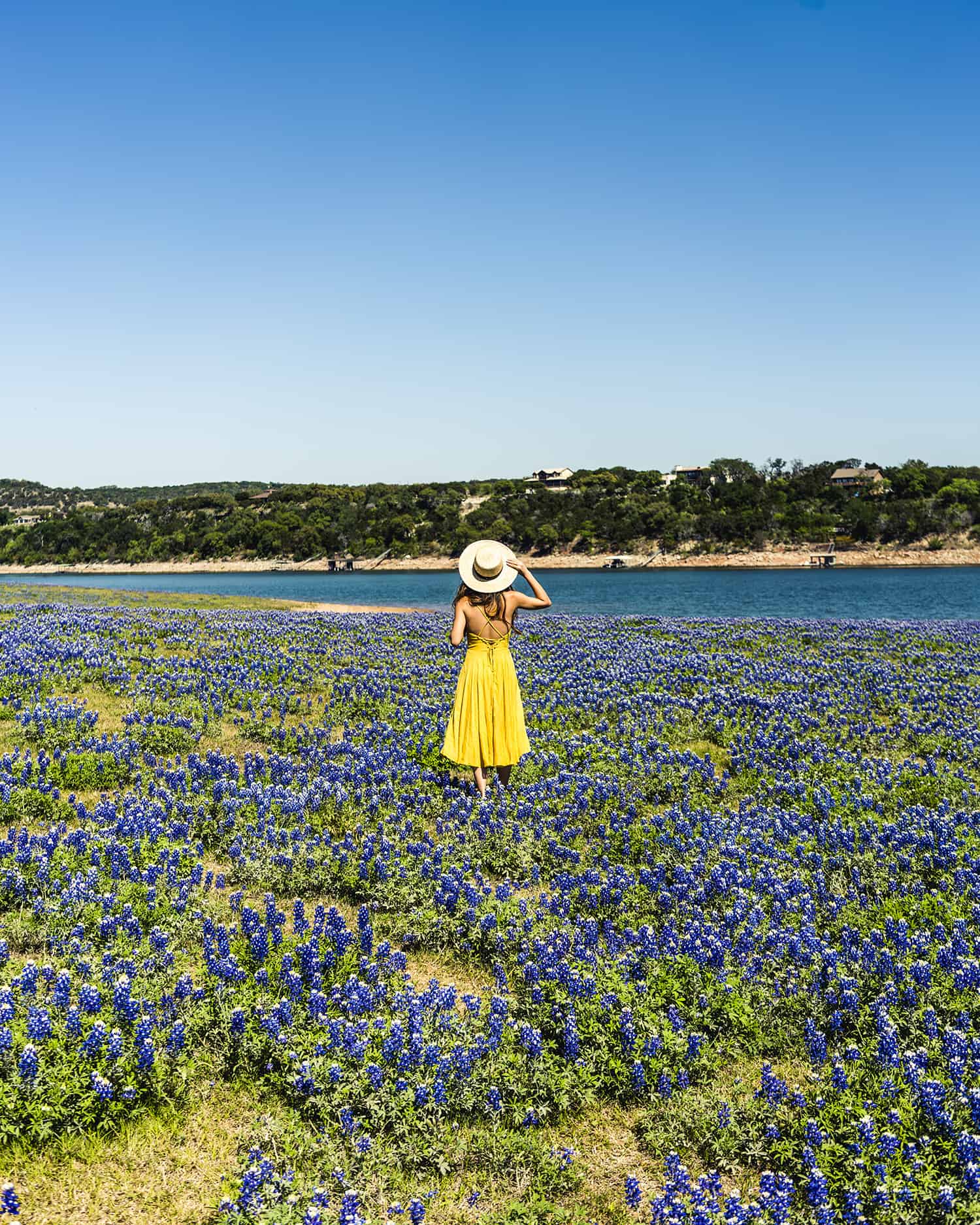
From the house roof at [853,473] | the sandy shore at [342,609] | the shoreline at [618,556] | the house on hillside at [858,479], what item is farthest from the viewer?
the house roof at [853,473]

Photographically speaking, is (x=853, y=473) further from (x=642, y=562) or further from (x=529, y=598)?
(x=529, y=598)

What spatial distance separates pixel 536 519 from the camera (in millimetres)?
137375

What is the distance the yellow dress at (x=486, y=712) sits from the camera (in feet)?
30.0

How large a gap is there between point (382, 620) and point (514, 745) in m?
19.0

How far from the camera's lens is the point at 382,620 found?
27.8 m

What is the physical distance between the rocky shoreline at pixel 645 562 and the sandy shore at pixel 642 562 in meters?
0.09

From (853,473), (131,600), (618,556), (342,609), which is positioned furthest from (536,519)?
(131,600)

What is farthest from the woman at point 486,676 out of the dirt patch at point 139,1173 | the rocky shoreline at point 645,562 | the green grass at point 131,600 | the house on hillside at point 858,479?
the house on hillside at point 858,479

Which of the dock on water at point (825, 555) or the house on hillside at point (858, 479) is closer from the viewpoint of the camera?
the dock on water at point (825, 555)

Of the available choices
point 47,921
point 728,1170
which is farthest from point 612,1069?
point 47,921

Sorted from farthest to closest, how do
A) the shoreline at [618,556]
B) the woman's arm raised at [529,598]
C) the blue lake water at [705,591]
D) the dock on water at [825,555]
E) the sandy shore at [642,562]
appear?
the sandy shore at [642,562], the shoreline at [618,556], the dock on water at [825,555], the blue lake water at [705,591], the woman's arm raised at [529,598]

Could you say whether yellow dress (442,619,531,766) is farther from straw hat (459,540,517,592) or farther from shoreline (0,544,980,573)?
shoreline (0,544,980,573)

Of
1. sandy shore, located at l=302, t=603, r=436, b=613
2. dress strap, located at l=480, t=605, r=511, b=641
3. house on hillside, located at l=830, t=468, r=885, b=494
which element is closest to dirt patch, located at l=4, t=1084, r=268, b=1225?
dress strap, located at l=480, t=605, r=511, b=641

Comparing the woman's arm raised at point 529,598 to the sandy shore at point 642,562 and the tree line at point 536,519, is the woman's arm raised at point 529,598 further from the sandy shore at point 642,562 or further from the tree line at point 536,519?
the tree line at point 536,519
